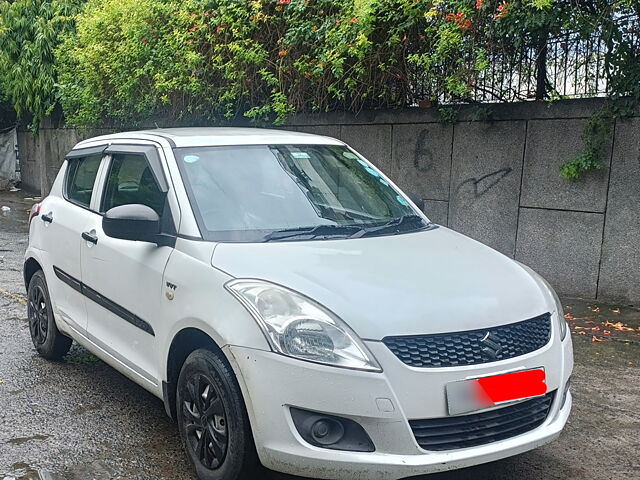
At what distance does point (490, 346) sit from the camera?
2801 mm

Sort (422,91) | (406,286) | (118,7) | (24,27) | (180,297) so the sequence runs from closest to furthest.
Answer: (406,286)
(180,297)
(422,91)
(118,7)
(24,27)

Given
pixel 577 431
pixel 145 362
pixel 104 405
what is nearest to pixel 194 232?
pixel 145 362

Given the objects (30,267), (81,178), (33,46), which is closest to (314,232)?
(81,178)

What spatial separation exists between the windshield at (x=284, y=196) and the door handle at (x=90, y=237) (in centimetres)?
81

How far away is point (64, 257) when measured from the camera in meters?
4.59

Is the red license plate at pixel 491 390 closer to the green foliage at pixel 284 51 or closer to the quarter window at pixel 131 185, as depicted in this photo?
the quarter window at pixel 131 185

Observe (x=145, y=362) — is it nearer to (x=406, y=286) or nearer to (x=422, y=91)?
(x=406, y=286)

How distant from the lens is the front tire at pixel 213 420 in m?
2.88

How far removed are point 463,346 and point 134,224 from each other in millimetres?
1758

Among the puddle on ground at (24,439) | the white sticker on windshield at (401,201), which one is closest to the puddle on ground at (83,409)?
the puddle on ground at (24,439)

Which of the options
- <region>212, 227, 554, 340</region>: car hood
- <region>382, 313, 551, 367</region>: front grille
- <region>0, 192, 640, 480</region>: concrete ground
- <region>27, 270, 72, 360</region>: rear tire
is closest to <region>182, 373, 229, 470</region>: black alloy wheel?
<region>0, 192, 640, 480</region>: concrete ground

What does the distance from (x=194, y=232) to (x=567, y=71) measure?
499 cm

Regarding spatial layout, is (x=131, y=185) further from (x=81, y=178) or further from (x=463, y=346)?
(x=463, y=346)

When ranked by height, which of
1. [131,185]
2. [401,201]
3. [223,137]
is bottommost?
[401,201]
